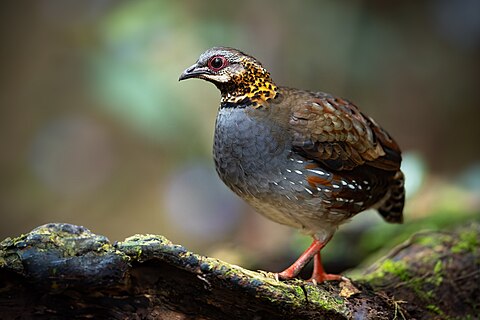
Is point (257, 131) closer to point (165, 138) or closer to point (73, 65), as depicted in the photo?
point (165, 138)

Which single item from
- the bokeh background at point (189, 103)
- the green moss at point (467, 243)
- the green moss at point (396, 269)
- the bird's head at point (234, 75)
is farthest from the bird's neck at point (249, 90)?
the bokeh background at point (189, 103)

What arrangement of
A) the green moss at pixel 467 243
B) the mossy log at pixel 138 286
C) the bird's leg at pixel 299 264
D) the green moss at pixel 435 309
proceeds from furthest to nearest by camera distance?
the green moss at pixel 467 243, the green moss at pixel 435 309, the bird's leg at pixel 299 264, the mossy log at pixel 138 286

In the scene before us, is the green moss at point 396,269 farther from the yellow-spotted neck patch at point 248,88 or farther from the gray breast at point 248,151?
the yellow-spotted neck patch at point 248,88

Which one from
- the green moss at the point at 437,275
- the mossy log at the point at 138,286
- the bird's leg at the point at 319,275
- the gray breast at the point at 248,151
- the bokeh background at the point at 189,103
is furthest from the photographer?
the bokeh background at the point at 189,103

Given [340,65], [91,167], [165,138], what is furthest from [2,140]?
[340,65]

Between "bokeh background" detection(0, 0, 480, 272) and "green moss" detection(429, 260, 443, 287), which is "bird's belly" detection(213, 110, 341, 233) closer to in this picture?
"green moss" detection(429, 260, 443, 287)

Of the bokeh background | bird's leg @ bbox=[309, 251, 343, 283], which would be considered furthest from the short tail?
the bokeh background

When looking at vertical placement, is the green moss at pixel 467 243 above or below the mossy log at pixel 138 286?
above

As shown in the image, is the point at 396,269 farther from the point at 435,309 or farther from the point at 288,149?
the point at 288,149
